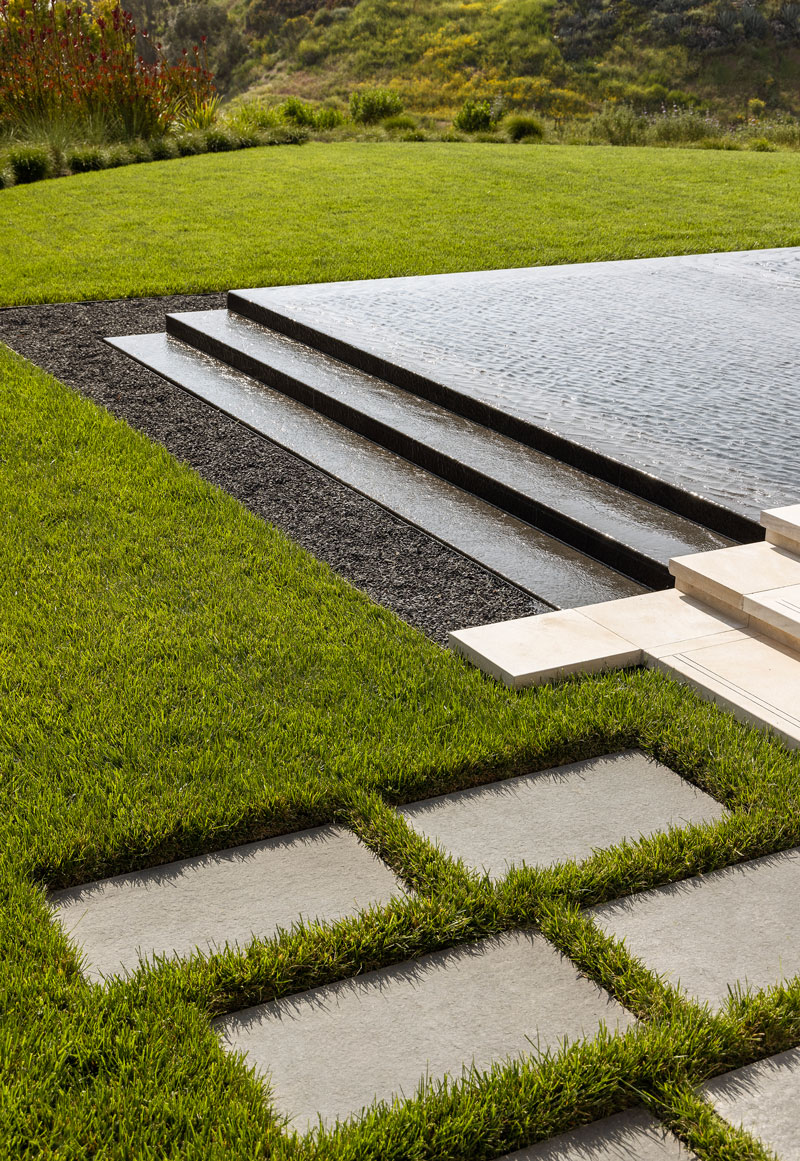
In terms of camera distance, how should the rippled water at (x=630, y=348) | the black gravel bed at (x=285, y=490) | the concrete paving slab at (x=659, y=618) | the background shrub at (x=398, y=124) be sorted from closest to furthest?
1. the concrete paving slab at (x=659, y=618)
2. the black gravel bed at (x=285, y=490)
3. the rippled water at (x=630, y=348)
4. the background shrub at (x=398, y=124)

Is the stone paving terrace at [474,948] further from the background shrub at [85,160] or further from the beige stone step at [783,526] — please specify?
the background shrub at [85,160]

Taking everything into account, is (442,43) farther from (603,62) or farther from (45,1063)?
(45,1063)

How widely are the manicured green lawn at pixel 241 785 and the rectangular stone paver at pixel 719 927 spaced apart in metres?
0.04

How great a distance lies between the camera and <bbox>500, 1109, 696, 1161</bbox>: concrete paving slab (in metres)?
1.59

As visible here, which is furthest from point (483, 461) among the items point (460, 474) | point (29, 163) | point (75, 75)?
point (75, 75)

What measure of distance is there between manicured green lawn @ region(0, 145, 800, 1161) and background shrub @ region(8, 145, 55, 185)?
27.9ft

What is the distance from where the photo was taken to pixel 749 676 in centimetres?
289

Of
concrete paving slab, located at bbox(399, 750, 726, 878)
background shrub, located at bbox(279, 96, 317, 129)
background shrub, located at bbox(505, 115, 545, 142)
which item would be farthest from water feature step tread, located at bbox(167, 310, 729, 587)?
background shrub, located at bbox(505, 115, 545, 142)

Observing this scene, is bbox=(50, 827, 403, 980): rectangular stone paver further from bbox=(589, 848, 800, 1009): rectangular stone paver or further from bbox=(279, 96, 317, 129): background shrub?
bbox=(279, 96, 317, 129): background shrub

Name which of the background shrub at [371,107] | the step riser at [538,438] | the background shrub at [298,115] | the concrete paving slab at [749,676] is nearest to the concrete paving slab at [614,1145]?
the concrete paving slab at [749,676]

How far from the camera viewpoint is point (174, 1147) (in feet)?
5.15

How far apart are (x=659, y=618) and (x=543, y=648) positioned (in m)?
0.44

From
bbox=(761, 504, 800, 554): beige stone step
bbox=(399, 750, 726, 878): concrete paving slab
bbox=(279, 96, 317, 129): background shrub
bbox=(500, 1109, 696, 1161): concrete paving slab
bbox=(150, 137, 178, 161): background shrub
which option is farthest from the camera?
bbox=(279, 96, 317, 129): background shrub

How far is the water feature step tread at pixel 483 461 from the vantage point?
375 cm
